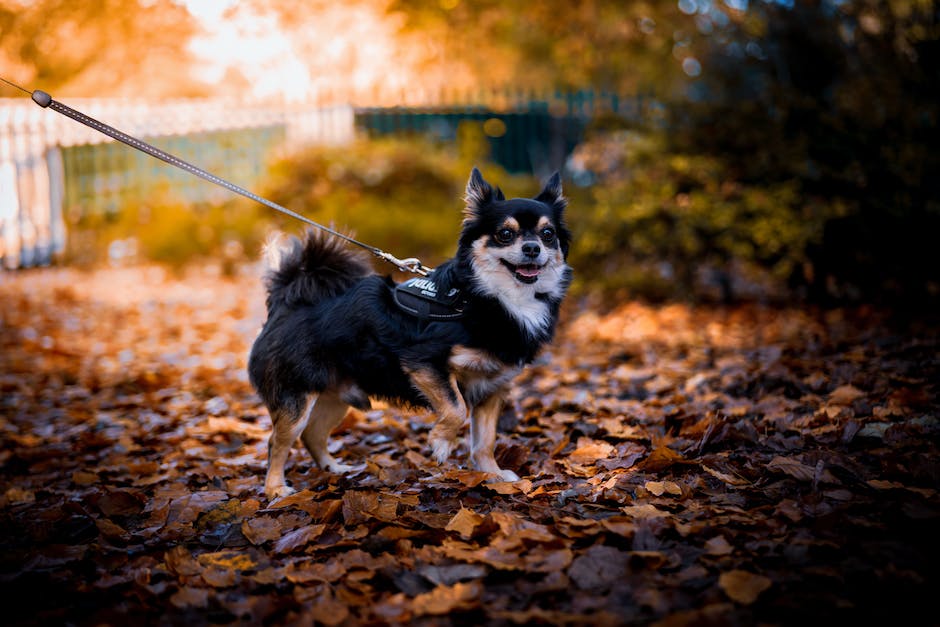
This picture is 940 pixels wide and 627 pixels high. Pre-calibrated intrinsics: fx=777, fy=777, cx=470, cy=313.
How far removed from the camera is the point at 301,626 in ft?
8.06

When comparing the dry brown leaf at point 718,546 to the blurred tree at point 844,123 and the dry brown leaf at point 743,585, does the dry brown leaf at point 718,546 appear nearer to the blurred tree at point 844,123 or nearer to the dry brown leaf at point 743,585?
the dry brown leaf at point 743,585

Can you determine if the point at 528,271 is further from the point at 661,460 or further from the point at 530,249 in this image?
the point at 661,460

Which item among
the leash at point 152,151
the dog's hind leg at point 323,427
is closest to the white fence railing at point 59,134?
the leash at point 152,151

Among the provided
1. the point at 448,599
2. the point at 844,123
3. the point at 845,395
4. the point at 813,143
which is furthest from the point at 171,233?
the point at 448,599

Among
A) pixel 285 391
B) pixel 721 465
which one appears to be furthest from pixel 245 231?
pixel 721 465

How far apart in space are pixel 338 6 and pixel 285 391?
1469cm

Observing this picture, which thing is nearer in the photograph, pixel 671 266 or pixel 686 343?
pixel 686 343

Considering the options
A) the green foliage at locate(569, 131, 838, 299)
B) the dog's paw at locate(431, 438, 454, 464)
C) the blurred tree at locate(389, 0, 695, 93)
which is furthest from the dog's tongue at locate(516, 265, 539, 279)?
the blurred tree at locate(389, 0, 695, 93)

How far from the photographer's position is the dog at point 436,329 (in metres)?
3.58

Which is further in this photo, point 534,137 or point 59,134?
point 534,137

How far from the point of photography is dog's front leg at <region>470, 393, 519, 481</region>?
3.80m

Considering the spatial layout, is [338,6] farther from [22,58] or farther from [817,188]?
[817,188]

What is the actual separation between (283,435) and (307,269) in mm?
856

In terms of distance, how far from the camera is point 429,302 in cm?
365
